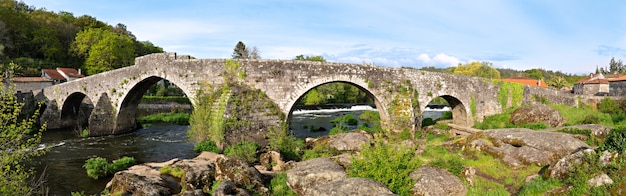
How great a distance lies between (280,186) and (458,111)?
18.8 metres

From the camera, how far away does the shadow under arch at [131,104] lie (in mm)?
24359

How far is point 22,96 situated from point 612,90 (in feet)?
192

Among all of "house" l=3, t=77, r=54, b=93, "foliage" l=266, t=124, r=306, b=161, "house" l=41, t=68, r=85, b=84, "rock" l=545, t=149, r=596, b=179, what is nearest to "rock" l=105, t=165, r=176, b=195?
"foliage" l=266, t=124, r=306, b=161

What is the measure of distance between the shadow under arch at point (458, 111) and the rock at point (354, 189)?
17893mm

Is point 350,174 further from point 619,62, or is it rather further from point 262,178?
point 619,62

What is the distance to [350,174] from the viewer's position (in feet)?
32.7

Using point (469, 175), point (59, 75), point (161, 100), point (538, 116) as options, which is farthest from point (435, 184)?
point (59, 75)

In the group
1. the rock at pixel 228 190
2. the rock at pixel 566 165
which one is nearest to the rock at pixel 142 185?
the rock at pixel 228 190

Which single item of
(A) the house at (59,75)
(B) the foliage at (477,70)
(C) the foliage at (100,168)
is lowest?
(C) the foliage at (100,168)

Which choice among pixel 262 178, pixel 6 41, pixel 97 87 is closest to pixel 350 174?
pixel 262 178

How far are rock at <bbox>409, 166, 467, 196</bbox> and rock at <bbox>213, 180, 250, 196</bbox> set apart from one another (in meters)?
4.67

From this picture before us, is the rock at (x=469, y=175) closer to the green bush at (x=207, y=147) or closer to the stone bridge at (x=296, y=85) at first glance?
the stone bridge at (x=296, y=85)

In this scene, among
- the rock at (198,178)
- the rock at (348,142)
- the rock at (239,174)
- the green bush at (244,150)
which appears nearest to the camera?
the rock at (239,174)

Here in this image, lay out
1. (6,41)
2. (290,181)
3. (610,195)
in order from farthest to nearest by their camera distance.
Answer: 1. (6,41)
2. (290,181)
3. (610,195)
